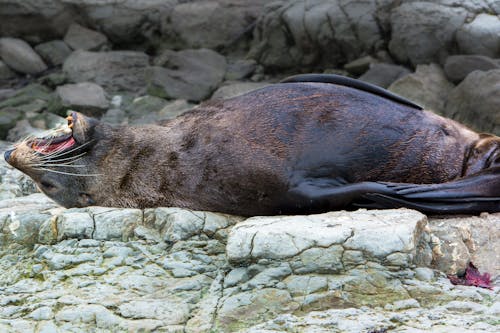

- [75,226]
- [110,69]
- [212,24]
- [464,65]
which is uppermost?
[75,226]

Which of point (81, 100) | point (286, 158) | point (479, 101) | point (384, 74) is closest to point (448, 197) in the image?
point (286, 158)

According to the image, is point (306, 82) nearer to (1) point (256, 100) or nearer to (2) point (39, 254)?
(1) point (256, 100)

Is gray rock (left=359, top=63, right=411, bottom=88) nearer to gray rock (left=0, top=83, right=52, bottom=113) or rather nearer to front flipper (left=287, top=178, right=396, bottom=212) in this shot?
gray rock (left=0, top=83, right=52, bottom=113)

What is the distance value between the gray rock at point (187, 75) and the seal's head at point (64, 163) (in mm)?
4846

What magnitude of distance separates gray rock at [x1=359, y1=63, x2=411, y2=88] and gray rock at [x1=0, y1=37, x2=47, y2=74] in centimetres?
457

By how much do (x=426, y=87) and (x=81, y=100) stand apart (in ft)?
13.9

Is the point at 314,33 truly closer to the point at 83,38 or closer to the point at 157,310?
the point at 83,38

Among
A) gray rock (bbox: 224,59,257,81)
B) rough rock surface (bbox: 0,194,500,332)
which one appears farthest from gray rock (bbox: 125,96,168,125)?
rough rock surface (bbox: 0,194,500,332)

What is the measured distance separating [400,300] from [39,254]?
245 cm

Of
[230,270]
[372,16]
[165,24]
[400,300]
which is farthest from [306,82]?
[165,24]

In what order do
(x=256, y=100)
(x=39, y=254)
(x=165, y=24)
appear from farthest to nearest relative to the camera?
(x=165, y=24) < (x=256, y=100) < (x=39, y=254)

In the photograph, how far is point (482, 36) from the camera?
32.7ft

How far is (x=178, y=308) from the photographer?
5.13m

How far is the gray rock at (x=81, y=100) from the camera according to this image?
11.2 metres
